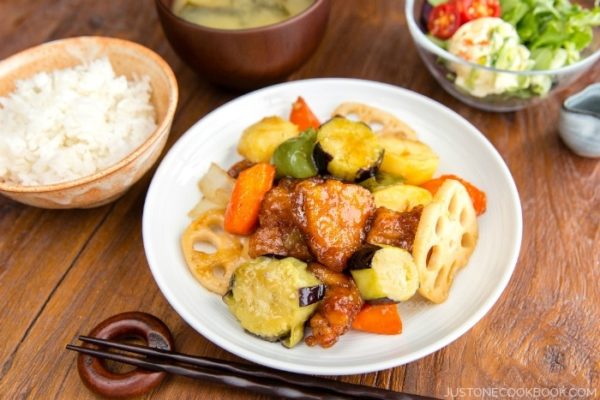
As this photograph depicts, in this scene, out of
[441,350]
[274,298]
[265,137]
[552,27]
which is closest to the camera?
[274,298]

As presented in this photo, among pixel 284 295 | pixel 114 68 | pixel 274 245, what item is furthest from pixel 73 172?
pixel 284 295

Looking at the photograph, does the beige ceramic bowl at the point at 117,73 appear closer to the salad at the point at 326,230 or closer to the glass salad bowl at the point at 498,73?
the salad at the point at 326,230

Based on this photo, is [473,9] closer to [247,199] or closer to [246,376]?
[247,199]

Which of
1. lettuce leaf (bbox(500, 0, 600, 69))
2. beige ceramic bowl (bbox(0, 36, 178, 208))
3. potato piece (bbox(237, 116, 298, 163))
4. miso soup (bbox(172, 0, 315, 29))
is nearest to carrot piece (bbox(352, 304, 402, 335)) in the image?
potato piece (bbox(237, 116, 298, 163))

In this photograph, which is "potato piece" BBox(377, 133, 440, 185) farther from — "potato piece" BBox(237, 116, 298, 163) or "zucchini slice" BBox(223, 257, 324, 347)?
"zucchini slice" BBox(223, 257, 324, 347)

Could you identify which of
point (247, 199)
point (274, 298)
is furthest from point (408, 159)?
point (274, 298)

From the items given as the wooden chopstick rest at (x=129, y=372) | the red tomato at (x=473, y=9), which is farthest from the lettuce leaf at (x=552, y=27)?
the wooden chopstick rest at (x=129, y=372)

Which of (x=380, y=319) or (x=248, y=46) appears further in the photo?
(x=248, y=46)
